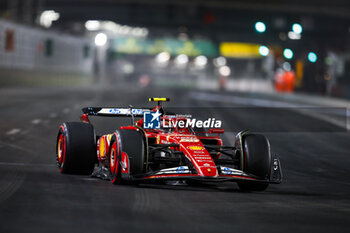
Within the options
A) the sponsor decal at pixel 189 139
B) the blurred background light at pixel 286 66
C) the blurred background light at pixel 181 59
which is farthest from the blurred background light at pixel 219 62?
the sponsor decal at pixel 189 139

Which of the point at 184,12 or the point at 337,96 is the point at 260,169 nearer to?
the point at 184,12

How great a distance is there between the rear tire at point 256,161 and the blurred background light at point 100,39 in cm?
8956

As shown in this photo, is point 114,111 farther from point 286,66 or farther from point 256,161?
point 286,66

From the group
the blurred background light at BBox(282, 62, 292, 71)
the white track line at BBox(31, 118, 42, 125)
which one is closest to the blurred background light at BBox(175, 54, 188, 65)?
the blurred background light at BBox(282, 62, 292, 71)

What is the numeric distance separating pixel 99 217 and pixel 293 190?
3882 millimetres

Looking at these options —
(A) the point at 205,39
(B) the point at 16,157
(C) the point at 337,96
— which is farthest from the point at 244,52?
(B) the point at 16,157

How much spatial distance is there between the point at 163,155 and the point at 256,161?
1498mm

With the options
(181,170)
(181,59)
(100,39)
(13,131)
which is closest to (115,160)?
(181,170)

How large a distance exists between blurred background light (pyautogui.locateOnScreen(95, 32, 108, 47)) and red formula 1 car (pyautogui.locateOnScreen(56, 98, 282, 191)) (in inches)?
3470

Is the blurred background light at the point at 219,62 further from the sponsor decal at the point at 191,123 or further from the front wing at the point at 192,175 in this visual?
the front wing at the point at 192,175

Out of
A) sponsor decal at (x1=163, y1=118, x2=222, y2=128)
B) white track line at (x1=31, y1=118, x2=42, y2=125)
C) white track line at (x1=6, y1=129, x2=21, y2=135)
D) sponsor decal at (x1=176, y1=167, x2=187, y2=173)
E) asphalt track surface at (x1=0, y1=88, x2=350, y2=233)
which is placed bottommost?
white track line at (x1=31, y1=118, x2=42, y2=125)

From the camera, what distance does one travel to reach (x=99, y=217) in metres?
8.04

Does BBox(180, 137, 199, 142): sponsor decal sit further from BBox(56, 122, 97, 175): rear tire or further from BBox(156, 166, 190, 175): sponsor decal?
BBox(56, 122, 97, 175): rear tire

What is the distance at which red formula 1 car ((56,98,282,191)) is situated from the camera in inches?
405
